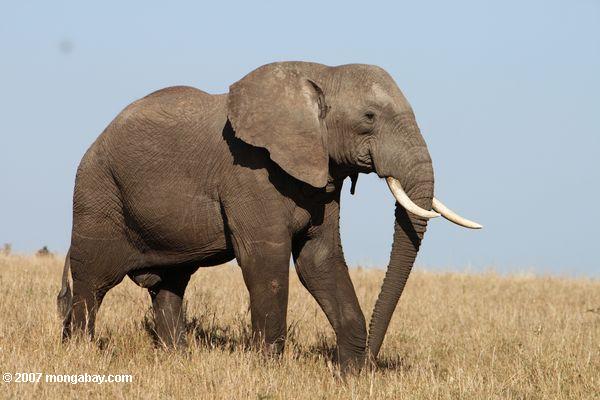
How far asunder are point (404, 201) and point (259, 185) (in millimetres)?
1223

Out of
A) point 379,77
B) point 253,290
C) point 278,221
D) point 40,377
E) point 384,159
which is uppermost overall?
point 379,77

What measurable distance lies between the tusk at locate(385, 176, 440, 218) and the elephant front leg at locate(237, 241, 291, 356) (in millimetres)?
1012

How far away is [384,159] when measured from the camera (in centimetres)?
830

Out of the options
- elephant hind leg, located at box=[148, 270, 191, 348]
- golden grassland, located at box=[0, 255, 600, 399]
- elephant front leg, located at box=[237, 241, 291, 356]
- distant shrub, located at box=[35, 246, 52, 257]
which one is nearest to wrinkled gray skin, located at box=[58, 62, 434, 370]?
elephant front leg, located at box=[237, 241, 291, 356]

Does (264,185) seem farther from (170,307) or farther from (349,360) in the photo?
(170,307)

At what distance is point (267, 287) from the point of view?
843cm

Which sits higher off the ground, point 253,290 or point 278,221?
point 278,221

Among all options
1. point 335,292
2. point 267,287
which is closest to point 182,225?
point 267,287

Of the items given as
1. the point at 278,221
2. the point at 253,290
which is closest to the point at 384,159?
the point at 278,221

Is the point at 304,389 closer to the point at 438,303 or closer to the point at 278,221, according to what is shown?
the point at 278,221

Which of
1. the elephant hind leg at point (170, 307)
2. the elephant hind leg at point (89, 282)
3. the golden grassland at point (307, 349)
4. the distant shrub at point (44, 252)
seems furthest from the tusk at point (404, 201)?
the distant shrub at point (44, 252)

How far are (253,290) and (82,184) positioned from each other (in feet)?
7.49

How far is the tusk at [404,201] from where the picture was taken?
818 cm

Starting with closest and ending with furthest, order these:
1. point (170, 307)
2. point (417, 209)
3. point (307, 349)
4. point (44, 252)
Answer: point (417, 209) → point (307, 349) → point (170, 307) → point (44, 252)
